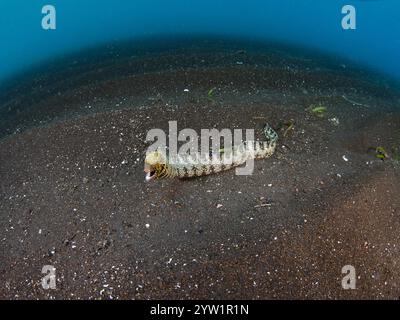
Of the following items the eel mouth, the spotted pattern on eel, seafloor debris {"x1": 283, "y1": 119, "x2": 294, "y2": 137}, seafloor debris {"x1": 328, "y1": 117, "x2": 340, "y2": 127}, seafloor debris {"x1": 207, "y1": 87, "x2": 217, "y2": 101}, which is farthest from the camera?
seafloor debris {"x1": 207, "y1": 87, "x2": 217, "y2": 101}

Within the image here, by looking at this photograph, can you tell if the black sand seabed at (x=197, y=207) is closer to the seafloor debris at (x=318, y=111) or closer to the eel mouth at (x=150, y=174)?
the seafloor debris at (x=318, y=111)

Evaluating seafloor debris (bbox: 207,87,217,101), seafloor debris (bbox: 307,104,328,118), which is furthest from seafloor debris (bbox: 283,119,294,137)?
seafloor debris (bbox: 207,87,217,101)

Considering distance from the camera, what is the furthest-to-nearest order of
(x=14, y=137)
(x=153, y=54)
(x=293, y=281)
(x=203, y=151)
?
1. (x=153, y=54)
2. (x=14, y=137)
3. (x=203, y=151)
4. (x=293, y=281)

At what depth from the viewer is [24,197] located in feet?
15.7

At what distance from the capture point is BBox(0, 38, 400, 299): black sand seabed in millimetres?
3906

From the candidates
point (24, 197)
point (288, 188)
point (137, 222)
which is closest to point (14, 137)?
point (24, 197)

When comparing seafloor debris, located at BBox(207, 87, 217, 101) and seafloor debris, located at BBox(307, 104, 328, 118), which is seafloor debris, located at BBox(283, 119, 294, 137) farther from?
seafloor debris, located at BBox(207, 87, 217, 101)

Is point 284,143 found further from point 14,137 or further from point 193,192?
point 14,137

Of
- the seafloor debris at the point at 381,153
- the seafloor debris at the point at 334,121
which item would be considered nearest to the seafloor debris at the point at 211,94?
the seafloor debris at the point at 334,121

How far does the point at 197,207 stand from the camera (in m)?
4.40

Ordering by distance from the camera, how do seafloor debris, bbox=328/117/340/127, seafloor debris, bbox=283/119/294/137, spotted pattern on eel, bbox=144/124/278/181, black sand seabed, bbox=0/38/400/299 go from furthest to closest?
seafloor debris, bbox=328/117/340/127 < seafloor debris, bbox=283/119/294/137 < spotted pattern on eel, bbox=144/124/278/181 < black sand seabed, bbox=0/38/400/299

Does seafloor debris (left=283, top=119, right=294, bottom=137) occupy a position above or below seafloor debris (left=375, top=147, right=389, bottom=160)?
above

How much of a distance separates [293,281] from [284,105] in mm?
3062

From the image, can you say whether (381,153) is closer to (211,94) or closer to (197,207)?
(211,94)
